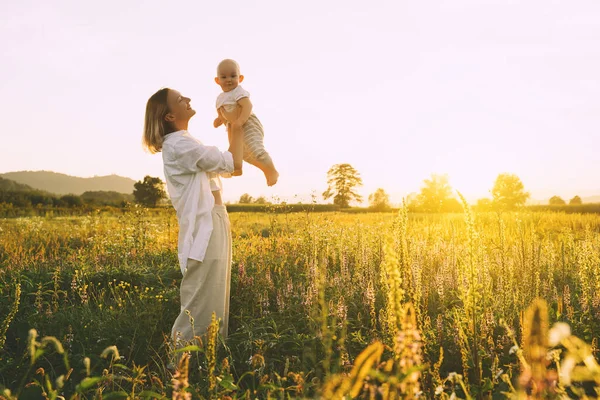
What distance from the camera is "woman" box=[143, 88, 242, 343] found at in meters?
→ 3.86

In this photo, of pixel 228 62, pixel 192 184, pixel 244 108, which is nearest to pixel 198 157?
pixel 192 184

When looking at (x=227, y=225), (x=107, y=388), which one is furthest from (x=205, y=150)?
(x=107, y=388)

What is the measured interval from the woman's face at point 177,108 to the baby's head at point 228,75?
0.75m

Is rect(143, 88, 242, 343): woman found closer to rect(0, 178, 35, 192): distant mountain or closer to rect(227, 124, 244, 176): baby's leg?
rect(227, 124, 244, 176): baby's leg

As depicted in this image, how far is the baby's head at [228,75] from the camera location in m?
4.90

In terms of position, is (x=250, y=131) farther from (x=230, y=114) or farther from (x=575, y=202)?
(x=575, y=202)

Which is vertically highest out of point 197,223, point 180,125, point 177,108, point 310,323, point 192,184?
point 177,108

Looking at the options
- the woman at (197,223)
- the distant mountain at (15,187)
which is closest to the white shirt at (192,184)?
the woman at (197,223)

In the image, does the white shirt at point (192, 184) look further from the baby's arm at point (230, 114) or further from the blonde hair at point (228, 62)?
the blonde hair at point (228, 62)

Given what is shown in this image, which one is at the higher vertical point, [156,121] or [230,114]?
[230,114]

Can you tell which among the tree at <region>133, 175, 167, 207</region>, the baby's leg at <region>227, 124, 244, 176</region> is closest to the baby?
the baby's leg at <region>227, 124, 244, 176</region>

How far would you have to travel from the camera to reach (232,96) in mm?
4836

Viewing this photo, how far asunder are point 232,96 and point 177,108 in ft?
2.57

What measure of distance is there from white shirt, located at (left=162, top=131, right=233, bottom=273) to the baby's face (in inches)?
45.5
